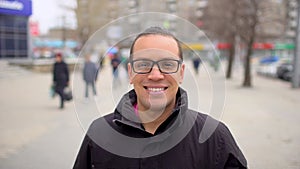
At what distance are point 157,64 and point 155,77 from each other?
0.20ft

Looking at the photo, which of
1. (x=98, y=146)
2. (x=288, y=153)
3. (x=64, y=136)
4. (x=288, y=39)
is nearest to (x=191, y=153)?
(x=98, y=146)

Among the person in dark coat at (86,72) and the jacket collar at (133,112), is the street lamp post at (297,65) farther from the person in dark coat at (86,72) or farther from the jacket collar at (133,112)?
the jacket collar at (133,112)

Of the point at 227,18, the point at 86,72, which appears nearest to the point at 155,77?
the point at 86,72

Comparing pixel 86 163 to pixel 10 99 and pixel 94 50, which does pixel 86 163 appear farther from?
pixel 10 99

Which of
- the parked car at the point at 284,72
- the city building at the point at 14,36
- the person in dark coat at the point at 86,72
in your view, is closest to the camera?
the person in dark coat at the point at 86,72

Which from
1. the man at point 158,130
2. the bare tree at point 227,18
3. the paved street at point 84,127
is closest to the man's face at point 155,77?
the man at point 158,130

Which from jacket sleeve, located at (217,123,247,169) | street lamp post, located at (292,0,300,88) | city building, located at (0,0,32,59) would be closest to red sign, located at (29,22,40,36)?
city building, located at (0,0,32,59)

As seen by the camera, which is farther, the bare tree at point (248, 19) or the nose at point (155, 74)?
the bare tree at point (248, 19)

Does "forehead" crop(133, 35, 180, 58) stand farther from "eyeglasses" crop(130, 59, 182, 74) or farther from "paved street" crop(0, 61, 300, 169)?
"paved street" crop(0, 61, 300, 169)

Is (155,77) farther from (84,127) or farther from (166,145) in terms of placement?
(84,127)

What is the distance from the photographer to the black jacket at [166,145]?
1.42 meters

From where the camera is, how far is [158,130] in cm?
148

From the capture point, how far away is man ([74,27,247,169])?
55.8 inches

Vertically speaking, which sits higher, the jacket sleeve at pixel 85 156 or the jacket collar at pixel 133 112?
the jacket collar at pixel 133 112
